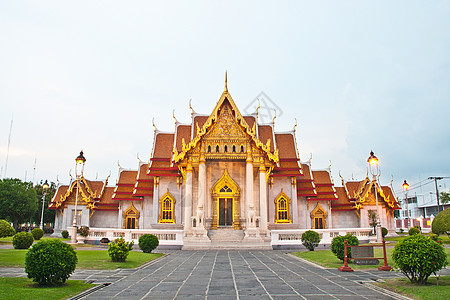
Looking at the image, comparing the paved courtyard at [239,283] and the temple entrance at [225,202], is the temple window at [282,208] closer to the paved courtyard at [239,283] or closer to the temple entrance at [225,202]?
the temple entrance at [225,202]

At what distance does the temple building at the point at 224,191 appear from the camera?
27719 millimetres

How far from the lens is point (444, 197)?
59.4 meters

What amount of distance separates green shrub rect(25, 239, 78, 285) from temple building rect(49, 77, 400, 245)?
52.1ft

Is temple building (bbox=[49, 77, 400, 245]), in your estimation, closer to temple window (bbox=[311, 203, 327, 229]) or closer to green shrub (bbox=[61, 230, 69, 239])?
temple window (bbox=[311, 203, 327, 229])

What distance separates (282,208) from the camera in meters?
31.6

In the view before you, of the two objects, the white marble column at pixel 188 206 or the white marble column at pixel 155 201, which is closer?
the white marble column at pixel 188 206

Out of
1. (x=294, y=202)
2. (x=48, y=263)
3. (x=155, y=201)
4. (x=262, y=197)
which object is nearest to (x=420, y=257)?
(x=48, y=263)

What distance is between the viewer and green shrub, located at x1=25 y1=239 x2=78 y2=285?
916 cm

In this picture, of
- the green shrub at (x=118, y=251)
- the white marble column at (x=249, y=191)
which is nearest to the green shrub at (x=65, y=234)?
the white marble column at (x=249, y=191)

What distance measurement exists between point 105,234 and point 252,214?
1092 centimetres

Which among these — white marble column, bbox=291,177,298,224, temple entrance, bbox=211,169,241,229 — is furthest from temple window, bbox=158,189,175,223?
white marble column, bbox=291,177,298,224

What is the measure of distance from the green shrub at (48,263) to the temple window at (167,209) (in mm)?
21631

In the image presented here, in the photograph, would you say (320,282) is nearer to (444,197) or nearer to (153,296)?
(153,296)

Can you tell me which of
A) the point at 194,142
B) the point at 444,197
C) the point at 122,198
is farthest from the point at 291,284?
the point at 444,197
